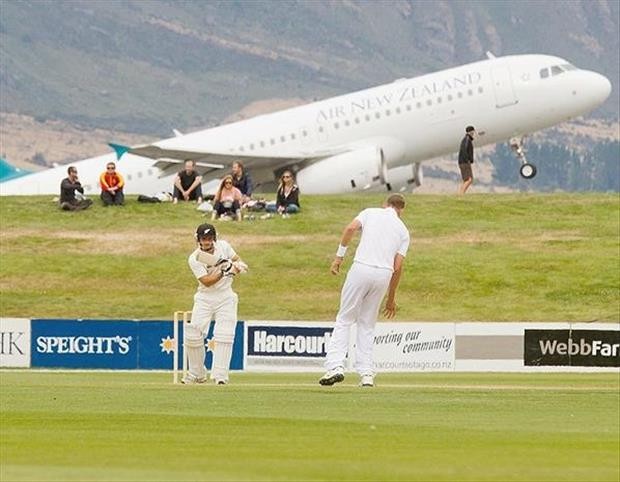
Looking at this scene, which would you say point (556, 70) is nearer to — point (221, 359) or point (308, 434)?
point (221, 359)

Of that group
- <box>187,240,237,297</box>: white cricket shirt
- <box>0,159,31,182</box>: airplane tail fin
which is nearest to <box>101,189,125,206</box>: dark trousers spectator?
<box>0,159,31,182</box>: airplane tail fin

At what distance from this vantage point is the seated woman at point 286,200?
56.7 meters

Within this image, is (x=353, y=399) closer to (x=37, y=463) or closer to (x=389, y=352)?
(x=37, y=463)

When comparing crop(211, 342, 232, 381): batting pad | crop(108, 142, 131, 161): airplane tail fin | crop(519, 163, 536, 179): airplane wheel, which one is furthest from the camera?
crop(519, 163, 536, 179): airplane wheel

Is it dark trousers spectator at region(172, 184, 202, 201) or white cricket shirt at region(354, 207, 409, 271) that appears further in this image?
dark trousers spectator at region(172, 184, 202, 201)

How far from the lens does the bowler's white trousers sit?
23.8m

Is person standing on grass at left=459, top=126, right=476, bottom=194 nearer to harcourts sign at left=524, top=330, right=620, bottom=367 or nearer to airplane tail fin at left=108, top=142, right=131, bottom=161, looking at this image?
airplane tail fin at left=108, top=142, right=131, bottom=161

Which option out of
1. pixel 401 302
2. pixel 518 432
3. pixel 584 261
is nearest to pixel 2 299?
pixel 401 302

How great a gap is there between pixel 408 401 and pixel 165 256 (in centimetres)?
3569

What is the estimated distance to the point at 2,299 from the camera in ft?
174

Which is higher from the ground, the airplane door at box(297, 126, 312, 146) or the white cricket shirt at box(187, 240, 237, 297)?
the airplane door at box(297, 126, 312, 146)

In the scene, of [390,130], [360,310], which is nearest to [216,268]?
[360,310]

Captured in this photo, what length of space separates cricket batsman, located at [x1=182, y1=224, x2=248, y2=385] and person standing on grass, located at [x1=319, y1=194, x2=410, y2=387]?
1475 mm

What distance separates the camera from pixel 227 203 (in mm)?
55281
